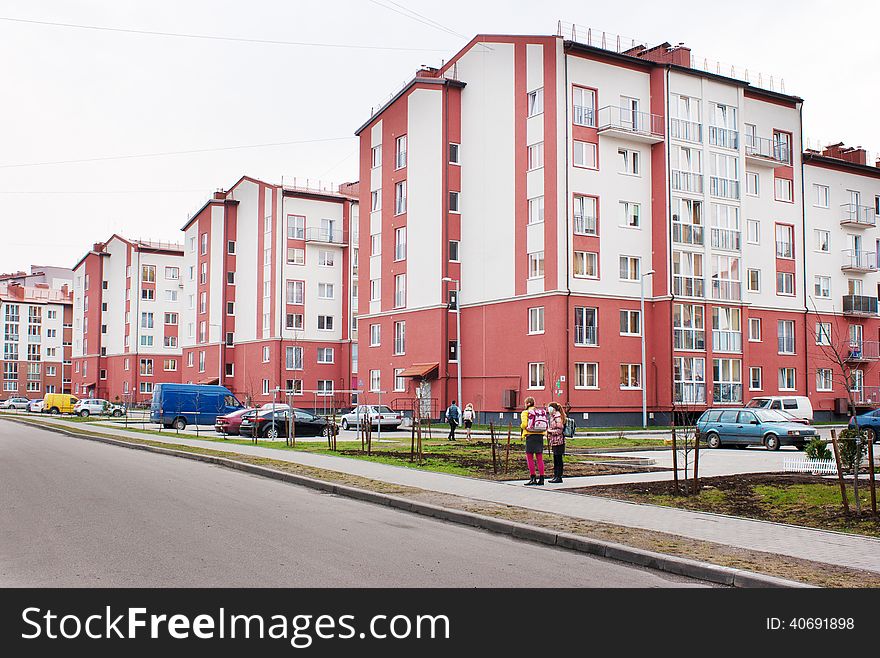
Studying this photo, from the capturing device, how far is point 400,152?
179 feet

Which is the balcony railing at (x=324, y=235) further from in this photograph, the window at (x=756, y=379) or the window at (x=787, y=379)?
the window at (x=787, y=379)

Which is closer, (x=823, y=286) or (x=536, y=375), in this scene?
(x=536, y=375)

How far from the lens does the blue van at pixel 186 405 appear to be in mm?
45031

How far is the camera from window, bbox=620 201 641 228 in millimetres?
45594

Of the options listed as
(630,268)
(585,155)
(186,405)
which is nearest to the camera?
(585,155)

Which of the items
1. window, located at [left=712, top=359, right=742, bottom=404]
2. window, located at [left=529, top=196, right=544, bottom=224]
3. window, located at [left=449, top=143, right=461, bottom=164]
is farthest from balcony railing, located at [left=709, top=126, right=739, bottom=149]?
window, located at [left=449, top=143, right=461, bottom=164]

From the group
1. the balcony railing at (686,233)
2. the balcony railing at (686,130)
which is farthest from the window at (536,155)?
the balcony railing at (686,233)

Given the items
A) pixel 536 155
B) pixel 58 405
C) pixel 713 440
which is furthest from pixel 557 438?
pixel 58 405

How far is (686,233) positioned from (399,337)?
18.7 meters

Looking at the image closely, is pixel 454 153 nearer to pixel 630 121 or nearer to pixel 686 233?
pixel 630 121

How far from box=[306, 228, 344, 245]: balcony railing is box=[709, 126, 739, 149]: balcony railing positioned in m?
33.2

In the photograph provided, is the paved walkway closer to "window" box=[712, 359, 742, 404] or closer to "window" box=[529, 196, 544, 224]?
"window" box=[529, 196, 544, 224]

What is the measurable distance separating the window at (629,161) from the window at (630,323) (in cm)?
774

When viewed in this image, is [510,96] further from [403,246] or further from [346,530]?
[346,530]
